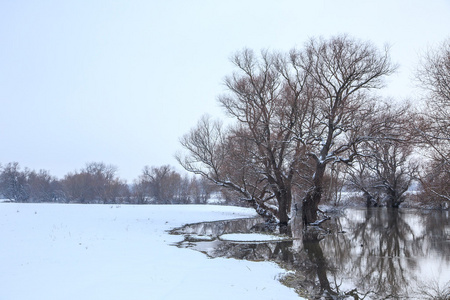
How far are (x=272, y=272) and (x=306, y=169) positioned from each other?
647 inches

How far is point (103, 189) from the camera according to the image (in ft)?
258

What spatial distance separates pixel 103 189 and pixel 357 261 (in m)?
75.0

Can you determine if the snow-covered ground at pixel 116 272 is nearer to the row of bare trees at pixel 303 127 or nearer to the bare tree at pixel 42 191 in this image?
the row of bare trees at pixel 303 127

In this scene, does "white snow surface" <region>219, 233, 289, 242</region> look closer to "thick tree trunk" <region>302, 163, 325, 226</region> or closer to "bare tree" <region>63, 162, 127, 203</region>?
"thick tree trunk" <region>302, 163, 325, 226</region>

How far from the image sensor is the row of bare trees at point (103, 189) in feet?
218

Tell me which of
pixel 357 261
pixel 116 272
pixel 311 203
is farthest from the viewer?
pixel 311 203

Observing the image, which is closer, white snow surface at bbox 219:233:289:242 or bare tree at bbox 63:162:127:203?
white snow surface at bbox 219:233:289:242

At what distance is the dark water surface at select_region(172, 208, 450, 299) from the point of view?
859 cm

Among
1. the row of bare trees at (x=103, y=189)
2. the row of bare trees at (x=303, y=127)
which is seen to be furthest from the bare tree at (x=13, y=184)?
the row of bare trees at (x=303, y=127)

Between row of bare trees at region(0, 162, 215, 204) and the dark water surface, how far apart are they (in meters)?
47.1

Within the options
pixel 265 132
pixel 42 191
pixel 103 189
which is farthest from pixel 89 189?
pixel 265 132

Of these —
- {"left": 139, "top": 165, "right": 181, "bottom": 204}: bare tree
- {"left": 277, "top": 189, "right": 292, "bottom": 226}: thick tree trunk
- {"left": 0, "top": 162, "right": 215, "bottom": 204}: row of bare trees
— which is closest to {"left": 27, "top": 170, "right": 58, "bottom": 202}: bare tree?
{"left": 0, "top": 162, "right": 215, "bottom": 204}: row of bare trees

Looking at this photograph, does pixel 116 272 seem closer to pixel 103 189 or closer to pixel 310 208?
pixel 310 208

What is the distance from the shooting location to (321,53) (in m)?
20.7
